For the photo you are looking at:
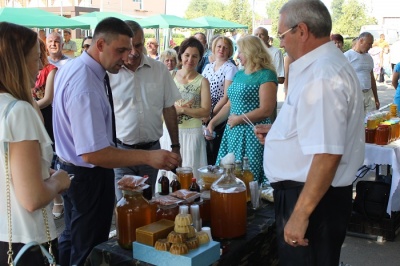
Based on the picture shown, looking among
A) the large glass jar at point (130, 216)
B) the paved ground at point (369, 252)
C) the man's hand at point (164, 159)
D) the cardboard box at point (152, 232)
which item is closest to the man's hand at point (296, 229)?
the cardboard box at point (152, 232)

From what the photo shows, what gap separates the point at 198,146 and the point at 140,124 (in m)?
1.33

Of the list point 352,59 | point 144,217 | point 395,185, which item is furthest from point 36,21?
point 144,217

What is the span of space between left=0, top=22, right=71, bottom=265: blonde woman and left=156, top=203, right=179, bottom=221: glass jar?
0.48 meters

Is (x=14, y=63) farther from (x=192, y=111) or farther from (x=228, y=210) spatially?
(x=192, y=111)

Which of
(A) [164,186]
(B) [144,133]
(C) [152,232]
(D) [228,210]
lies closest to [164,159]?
(A) [164,186]

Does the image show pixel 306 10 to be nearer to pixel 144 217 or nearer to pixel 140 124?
pixel 144 217

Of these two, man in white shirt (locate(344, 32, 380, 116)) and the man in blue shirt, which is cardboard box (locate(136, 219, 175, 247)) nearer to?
the man in blue shirt

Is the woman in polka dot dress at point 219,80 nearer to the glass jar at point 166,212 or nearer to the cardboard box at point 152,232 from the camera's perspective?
the glass jar at point 166,212

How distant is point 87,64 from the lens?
2447 millimetres

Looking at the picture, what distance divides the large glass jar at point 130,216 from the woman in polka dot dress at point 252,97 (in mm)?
1780

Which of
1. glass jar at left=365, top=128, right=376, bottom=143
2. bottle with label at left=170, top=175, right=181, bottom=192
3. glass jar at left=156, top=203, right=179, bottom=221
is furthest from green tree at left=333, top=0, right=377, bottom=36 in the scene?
glass jar at left=156, top=203, right=179, bottom=221

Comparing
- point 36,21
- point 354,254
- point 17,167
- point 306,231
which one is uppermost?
point 36,21

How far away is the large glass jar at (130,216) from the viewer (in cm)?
187

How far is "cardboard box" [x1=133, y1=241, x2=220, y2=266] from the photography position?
167cm
